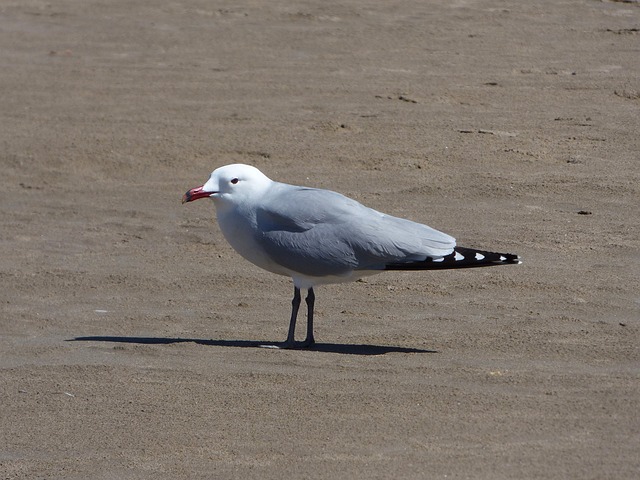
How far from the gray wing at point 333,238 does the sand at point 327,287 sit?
45 cm

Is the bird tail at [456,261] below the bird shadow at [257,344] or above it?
above

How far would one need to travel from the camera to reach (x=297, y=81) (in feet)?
40.1

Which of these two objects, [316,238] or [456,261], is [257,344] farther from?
[456,261]

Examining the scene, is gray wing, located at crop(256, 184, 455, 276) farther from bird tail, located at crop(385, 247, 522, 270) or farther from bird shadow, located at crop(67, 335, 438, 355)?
bird shadow, located at crop(67, 335, 438, 355)

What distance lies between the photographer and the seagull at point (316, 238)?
6633 mm

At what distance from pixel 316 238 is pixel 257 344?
2.12 feet

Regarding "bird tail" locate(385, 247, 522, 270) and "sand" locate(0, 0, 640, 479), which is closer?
"sand" locate(0, 0, 640, 479)

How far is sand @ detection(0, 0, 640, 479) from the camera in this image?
5.32m

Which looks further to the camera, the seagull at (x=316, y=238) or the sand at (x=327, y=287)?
the seagull at (x=316, y=238)

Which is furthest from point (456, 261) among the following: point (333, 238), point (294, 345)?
point (294, 345)

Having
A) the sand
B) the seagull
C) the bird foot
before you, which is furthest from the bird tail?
the bird foot

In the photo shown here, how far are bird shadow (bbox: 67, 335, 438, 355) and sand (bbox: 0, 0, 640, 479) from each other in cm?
4

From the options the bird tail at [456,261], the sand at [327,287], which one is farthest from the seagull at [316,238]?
the sand at [327,287]

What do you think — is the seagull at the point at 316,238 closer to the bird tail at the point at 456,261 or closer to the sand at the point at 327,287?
the bird tail at the point at 456,261
